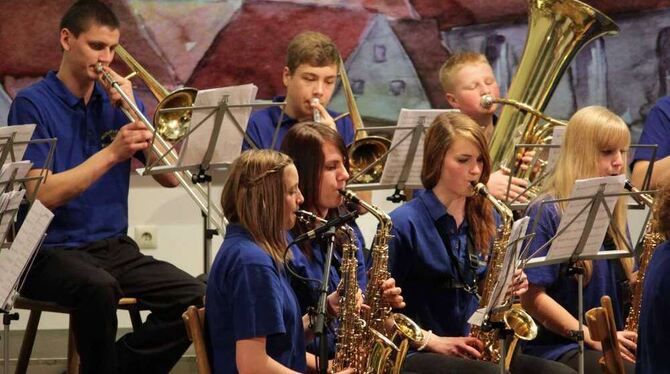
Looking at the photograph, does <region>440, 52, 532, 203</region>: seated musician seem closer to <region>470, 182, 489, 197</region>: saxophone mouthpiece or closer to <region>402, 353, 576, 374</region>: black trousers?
<region>470, 182, 489, 197</region>: saxophone mouthpiece

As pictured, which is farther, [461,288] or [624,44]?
[624,44]

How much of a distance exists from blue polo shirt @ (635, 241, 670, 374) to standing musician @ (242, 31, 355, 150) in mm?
2091

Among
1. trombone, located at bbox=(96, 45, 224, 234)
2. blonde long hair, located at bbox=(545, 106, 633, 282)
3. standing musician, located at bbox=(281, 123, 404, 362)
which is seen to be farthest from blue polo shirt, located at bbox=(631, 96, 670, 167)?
trombone, located at bbox=(96, 45, 224, 234)

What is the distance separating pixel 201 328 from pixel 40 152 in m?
1.49

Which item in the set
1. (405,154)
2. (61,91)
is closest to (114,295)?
(61,91)

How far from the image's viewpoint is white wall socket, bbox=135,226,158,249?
5621mm

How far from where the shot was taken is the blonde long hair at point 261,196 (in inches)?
120

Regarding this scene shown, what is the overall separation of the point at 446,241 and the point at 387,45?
6.98 feet

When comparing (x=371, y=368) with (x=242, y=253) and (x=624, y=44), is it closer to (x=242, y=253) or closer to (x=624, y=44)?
(x=242, y=253)

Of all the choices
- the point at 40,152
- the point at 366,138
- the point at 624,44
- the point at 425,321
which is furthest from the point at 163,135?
the point at 624,44

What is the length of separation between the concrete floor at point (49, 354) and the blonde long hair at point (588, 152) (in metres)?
2.03

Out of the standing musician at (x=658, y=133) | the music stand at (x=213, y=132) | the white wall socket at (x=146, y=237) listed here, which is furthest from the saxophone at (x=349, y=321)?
the white wall socket at (x=146, y=237)

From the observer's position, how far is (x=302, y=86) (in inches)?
189

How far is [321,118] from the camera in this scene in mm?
4645
